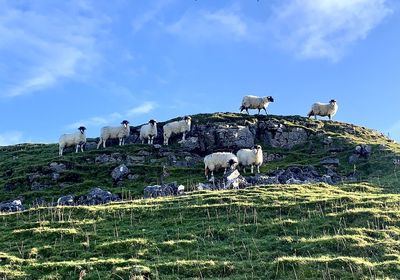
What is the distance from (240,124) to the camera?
6200 centimetres

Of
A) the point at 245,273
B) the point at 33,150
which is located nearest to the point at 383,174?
the point at 245,273

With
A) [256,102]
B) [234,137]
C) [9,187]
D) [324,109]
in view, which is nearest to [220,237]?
[9,187]

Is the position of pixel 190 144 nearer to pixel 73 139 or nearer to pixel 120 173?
pixel 120 173

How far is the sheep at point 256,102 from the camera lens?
6631cm

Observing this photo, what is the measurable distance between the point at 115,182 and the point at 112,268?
96.6ft

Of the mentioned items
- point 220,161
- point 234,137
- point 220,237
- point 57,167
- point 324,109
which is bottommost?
point 220,237

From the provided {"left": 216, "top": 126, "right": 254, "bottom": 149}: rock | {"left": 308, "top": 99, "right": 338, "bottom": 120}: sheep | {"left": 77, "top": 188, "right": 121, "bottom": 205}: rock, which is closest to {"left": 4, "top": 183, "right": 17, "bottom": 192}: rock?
{"left": 77, "top": 188, "right": 121, "bottom": 205}: rock

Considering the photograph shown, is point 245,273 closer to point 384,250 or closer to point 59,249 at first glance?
point 384,250

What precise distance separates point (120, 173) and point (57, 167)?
330 inches

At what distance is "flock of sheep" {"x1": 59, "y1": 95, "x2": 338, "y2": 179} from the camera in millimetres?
47031

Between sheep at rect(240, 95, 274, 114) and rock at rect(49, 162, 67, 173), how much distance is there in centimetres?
2508

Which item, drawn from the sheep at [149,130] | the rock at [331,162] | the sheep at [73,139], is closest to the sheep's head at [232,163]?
the rock at [331,162]

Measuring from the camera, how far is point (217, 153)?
47781 mm

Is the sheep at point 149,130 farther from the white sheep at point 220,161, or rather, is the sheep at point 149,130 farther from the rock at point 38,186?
the white sheep at point 220,161
